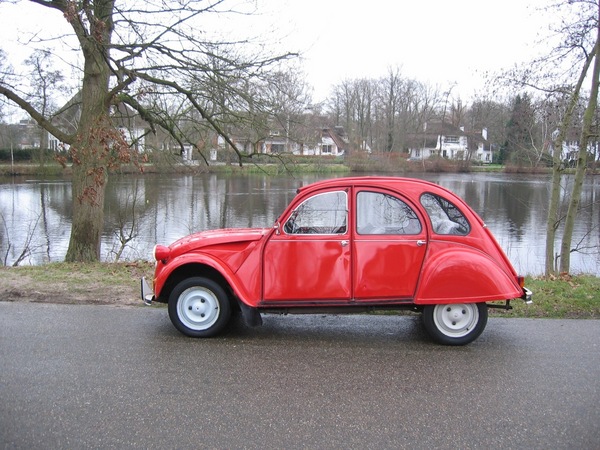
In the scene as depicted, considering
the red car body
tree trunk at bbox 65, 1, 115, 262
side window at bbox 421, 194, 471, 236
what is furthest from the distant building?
the red car body

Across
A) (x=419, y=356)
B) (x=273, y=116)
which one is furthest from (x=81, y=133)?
(x=419, y=356)

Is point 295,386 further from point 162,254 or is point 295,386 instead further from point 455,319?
point 162,254

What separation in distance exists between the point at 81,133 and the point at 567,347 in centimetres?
1026

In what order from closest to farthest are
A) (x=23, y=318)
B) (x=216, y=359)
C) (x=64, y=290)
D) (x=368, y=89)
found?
(x=216, y=359)
(x=23, y=318)
(x=64, y=290)
(x=368, y=89)

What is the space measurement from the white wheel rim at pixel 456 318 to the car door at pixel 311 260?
3.07 ft

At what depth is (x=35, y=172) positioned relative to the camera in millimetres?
47906

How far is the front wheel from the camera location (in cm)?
504

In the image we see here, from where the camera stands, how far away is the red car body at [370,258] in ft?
16.1

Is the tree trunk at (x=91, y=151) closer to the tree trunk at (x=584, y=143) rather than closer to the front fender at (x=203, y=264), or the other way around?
the front fender at (x=203, y=264)

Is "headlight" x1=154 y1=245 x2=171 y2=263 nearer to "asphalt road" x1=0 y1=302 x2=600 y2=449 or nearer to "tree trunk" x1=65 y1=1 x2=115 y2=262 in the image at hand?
"asphalt road" x1=0 y1=302 x2=600 y2=449

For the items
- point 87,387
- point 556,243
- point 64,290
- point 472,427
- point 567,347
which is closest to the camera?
point 472,427

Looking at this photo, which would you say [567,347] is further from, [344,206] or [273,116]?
[273,116]

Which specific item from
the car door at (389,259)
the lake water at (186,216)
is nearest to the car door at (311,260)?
the car door at (389,259)

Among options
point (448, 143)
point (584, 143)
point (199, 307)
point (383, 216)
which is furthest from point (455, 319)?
point (448, 143)
